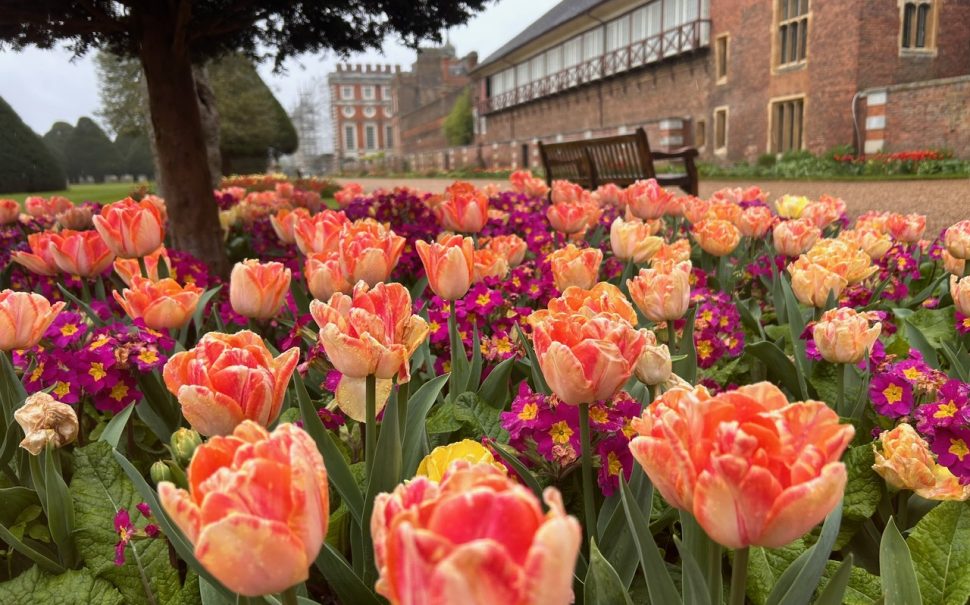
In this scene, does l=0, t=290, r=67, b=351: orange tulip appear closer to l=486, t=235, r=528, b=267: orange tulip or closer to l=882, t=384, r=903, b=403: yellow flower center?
l=486, t=235, r=528, b=267: orange tulip

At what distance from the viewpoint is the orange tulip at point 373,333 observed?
786 mm

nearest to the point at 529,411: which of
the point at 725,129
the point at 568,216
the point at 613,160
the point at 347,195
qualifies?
the point at 568,216

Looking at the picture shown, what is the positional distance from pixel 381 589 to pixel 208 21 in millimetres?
3369

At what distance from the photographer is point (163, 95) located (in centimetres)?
301

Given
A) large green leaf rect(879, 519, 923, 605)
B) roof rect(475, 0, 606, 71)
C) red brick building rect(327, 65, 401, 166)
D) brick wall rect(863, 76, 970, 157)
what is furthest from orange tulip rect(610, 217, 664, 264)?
red brick building rect(327, 65, 401, 166)

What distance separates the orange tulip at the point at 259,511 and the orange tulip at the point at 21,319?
87 centimetres

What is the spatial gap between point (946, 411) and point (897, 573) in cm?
40

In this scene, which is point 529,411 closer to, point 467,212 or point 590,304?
point 590,304

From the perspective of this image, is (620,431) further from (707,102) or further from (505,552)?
(707,102)

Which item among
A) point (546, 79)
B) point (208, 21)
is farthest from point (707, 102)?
point (208, 21)

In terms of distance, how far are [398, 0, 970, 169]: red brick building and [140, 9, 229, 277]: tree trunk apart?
14.2 m

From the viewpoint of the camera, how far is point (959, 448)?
1014 mm

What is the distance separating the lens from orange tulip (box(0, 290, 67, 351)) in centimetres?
111

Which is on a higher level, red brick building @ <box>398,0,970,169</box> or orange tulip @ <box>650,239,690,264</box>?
red brick building @ <box>398,0,970,169</box>
